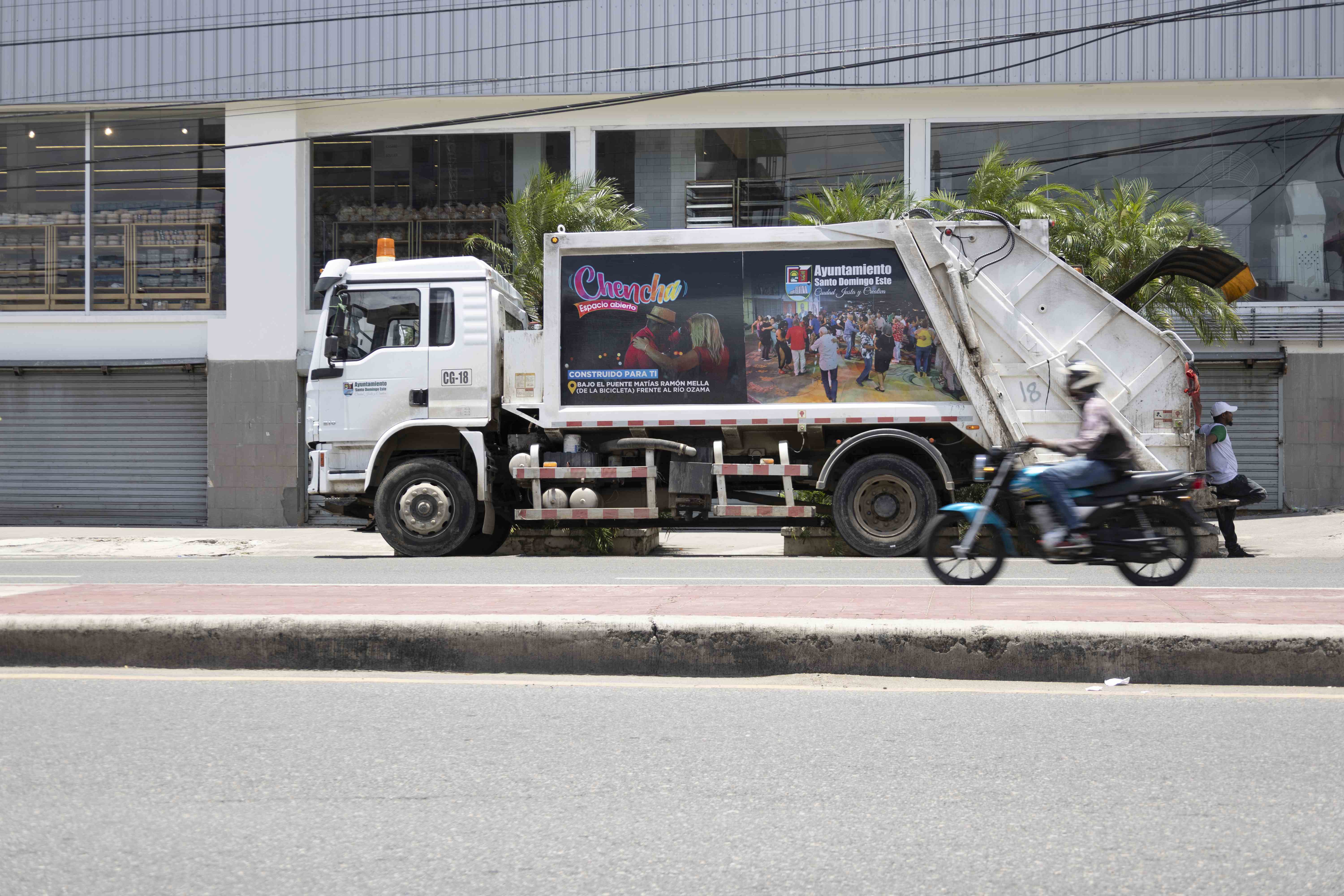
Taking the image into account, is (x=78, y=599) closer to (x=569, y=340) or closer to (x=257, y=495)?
(x=569, y=340)

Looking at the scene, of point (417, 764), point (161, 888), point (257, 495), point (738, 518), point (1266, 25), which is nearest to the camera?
point (161, 888)

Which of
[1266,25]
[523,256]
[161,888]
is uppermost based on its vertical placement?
[1266,25]

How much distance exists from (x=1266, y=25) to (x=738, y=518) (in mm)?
12677

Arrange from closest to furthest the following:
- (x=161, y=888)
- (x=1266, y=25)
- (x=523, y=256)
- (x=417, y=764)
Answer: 1. (x=161, y=888)
2. (x=417, y=764)
3. (x=523, y=256)
4. (x=1266, y=25)

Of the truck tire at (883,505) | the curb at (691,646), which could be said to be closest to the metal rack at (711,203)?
the truck tire at (883,505)

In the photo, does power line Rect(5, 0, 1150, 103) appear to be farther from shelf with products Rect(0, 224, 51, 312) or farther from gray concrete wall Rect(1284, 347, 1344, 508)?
gray concrete wall Rect(1284, 347, 1344, 508)

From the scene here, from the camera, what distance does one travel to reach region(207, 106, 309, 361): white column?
2095 centimetres

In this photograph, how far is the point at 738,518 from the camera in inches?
523

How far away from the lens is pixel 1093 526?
7965mm

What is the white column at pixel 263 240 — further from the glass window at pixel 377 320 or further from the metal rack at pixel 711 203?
the glass window at pixel 377 320

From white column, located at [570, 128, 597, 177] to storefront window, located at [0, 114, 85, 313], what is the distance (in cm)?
844

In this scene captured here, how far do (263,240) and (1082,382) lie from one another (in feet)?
53.6

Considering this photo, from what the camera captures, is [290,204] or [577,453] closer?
[577,453]

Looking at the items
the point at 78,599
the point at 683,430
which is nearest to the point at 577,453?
the point at 683,430
